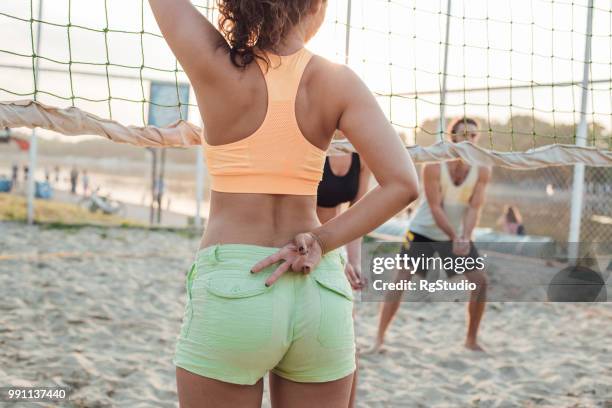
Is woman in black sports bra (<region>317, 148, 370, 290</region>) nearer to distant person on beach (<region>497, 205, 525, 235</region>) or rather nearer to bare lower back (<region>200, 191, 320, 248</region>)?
bare lower back (<region>200, 191, 320, 248</region>)

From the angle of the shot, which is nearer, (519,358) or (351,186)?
(351,186)

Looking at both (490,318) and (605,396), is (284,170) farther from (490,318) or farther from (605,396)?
(490,318)

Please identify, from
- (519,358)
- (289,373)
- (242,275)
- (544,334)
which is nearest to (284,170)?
(242,275)

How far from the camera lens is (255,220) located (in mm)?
1049

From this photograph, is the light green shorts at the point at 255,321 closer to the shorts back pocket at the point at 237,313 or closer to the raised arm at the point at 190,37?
the shorts back pocket at the point at 237,313

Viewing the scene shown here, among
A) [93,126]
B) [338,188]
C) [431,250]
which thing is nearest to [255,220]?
[93,126]

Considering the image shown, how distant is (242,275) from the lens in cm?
101

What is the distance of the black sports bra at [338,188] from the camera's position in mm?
2387

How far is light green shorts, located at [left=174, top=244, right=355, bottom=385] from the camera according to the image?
39.6 inches

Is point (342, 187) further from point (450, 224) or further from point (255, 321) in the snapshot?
point (255, 321)

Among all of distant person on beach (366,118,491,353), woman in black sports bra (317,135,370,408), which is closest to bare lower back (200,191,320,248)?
woman in black sports bra (317,135,370,408)

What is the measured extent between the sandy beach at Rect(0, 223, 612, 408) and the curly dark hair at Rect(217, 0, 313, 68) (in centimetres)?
194

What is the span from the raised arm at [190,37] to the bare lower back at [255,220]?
0.74ft

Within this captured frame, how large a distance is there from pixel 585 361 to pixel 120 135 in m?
2.92
